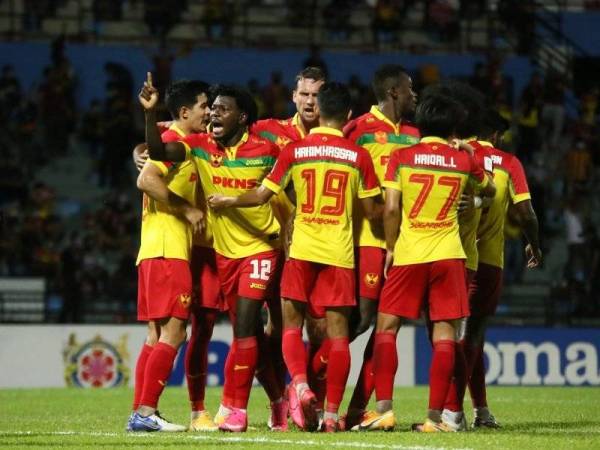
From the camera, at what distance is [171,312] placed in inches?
414

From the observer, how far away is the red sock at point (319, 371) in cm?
1113

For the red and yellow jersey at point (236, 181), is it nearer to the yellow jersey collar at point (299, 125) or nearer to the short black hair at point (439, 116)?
the yellow jersey collar at point (299, 125)

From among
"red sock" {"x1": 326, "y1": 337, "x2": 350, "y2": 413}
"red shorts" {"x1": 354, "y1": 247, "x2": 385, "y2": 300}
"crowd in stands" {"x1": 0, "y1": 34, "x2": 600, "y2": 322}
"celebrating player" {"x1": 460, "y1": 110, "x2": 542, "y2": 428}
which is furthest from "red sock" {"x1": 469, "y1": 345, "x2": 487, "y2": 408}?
"crowd in stands" {"x1": 0, "y1": 34, "x2": 600, "y2": 322}

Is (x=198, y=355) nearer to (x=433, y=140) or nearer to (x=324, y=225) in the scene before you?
(x=324, y=225)

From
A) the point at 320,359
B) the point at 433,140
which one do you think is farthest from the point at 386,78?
the point at 320,359

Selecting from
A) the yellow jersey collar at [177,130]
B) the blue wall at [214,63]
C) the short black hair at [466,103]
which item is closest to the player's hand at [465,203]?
the short black hair at [466,103]

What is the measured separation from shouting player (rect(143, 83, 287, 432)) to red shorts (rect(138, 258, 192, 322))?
1.16 feet

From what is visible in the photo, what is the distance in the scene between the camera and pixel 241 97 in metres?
10.8

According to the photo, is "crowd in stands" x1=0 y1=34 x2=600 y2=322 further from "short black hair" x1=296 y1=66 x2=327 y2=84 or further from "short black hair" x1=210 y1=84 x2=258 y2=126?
"short black hair" x1=210 y1=84 x2=258 y2=126

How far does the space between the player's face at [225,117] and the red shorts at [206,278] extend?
2.92 feet

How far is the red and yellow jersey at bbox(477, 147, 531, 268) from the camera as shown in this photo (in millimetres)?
11523

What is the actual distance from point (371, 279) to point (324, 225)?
720 mm

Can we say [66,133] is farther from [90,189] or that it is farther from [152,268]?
[152,268]

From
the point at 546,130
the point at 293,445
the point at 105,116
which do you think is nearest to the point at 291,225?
the point at 293,445
